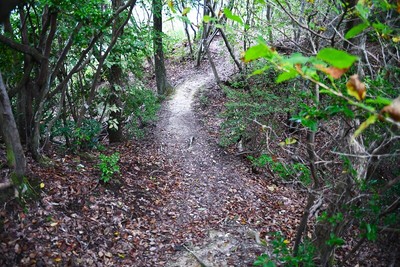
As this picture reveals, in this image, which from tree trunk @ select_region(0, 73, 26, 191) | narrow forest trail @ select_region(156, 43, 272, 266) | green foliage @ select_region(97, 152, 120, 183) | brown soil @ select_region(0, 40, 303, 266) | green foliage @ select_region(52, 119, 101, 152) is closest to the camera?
tree trunk @ select_region(0, 73, 26, 191)

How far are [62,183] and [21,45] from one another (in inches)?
92.5

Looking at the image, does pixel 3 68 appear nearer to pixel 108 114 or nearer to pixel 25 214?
pixel 25 214

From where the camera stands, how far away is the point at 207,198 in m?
6.58

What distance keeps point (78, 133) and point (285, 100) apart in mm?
4994

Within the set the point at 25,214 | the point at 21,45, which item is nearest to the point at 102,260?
the point at 25,214

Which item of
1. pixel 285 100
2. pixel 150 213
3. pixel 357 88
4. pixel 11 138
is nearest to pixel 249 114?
pixel 285 100

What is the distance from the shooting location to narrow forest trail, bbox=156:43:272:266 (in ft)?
16.2

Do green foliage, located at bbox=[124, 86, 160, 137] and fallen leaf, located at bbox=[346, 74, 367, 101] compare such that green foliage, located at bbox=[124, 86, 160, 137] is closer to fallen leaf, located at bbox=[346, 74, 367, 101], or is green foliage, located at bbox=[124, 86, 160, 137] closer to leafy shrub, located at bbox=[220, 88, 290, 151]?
leafy shrub, located at bbox=[220, 88, 290, 151]

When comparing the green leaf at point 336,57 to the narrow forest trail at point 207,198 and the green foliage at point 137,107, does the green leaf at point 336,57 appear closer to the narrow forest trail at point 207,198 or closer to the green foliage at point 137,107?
the narrow forest trail at point 207,198

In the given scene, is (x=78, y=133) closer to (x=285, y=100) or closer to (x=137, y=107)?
(x=137, y=107)

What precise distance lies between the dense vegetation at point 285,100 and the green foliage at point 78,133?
30 millimetres

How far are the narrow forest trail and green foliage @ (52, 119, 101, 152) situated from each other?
6.76 ft

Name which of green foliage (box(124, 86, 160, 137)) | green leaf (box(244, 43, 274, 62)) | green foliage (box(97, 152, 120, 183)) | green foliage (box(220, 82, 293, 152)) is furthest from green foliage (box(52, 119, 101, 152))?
green leaf (box(244, 43, 274, 62))

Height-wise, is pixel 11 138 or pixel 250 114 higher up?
pixel 11 138
